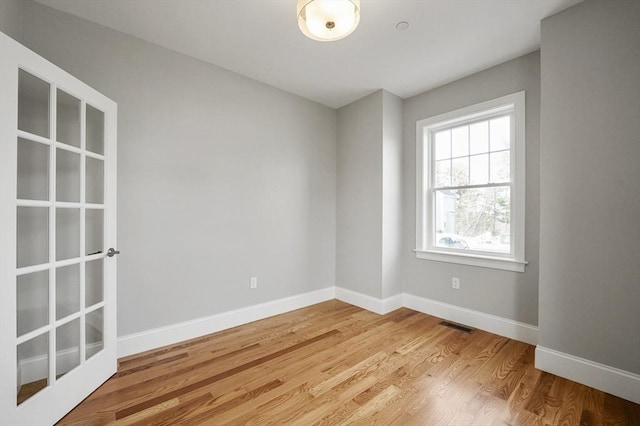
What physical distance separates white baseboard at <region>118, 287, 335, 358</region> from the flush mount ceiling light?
2.65m

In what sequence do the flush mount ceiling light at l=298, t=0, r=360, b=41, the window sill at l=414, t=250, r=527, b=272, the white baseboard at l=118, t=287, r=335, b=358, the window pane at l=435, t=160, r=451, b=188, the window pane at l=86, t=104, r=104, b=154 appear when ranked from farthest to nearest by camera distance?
the window pane at l=435, t=160, r=451, b=188 → the window sill at l=414, t=250, r=527, b=272 → the white baseboard at l=118, t=287, r=335, b=358 → the window pane at l=86, t=104, r=104, b=154 → the flush mount ceiling light at l=298, t=0, r=360, b=41

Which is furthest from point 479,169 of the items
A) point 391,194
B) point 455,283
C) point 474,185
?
point 455,283

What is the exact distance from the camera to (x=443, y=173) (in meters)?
3.36

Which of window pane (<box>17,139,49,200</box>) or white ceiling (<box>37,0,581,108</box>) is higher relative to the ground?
white ceiling (<box>37,0,581,108</box>)

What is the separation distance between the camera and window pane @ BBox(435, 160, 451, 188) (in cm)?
330

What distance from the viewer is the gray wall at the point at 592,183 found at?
5.93ft

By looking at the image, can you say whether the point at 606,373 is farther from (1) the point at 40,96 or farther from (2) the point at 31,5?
(2) the point at 31,5

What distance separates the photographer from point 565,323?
2.04m

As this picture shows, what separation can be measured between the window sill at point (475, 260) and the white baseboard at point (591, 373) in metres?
0.76

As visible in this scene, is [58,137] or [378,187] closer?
[58,137]

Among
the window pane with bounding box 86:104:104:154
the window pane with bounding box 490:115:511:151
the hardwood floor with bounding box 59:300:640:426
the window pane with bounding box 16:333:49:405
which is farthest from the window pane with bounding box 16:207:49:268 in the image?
the window pane with bounding box 490:115:511:151

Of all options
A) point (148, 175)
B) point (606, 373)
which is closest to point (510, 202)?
point (606, 373)

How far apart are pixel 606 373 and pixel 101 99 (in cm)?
398

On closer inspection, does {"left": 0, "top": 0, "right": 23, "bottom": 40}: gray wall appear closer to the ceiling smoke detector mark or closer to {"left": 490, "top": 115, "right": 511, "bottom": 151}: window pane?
the ceiling smoke detector mark
